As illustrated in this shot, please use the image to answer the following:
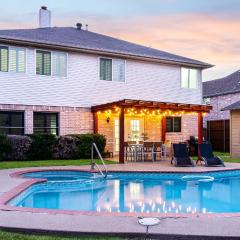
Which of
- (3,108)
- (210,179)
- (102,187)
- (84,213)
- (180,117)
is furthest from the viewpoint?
(180,117)

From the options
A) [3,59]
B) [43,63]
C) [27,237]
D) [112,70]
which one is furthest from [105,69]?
[27,237]

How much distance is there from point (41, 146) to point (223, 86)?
19.6 metres

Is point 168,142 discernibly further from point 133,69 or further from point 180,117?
point 133,69

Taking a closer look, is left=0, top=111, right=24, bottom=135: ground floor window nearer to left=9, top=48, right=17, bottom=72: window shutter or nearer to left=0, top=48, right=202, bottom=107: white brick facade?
left=0, top=48, right=202, bottom=107: white brick facade

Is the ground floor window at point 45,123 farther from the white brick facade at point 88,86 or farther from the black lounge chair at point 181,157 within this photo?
the black lounge chair at point 181,157

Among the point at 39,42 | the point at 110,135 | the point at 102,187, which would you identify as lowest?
the point at 102,187

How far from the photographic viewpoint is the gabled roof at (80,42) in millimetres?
18708

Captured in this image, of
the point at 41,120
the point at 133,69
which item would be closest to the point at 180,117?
the point at 133,69

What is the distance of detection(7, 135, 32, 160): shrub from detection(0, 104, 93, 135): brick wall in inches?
46.9

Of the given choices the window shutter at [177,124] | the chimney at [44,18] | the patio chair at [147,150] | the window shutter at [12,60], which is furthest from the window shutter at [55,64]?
the window shutter at [177,124]

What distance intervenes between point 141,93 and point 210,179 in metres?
8.92

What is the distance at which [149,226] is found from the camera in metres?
6.01

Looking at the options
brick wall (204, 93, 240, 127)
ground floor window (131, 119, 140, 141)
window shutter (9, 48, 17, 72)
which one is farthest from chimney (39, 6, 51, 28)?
brick wall (204, 93, 240, 127)

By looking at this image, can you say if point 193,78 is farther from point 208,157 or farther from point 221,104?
point 221,104
